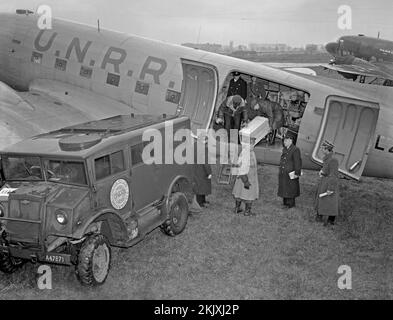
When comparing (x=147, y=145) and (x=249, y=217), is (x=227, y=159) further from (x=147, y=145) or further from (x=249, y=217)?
(x=147, y=145)

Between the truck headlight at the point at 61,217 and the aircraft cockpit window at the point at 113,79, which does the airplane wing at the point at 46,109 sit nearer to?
the aircraft cockpit window at the point at 113,79

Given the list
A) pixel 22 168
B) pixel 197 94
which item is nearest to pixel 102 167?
pixel 22 168

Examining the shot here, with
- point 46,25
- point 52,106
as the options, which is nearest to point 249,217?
point 52,106

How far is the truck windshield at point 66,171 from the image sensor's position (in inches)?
263

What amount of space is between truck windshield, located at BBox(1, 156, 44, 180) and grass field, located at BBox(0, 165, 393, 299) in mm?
1748

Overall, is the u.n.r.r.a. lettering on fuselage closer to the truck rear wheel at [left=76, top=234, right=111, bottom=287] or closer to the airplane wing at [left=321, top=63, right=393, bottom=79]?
the truck rear wheel at [left=76, top=234, right=111, bottom=287]

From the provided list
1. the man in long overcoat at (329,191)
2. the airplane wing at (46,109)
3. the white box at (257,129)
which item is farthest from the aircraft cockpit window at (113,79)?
the man in long overcoat at (329,191)

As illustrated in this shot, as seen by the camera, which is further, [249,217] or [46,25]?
[46,25]

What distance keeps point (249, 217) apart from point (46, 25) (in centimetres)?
1082

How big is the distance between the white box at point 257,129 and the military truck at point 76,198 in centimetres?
369

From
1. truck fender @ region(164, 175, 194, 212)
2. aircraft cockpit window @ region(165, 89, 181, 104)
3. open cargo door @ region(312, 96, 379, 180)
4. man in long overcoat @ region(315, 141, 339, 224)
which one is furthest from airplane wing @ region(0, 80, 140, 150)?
man in long overcoat @ region(315, 141, 339, 224)

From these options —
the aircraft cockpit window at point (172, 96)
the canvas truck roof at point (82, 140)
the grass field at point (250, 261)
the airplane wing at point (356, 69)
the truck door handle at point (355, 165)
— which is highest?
the airplane wing at point (356, 69)

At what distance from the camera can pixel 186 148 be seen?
30.8ft

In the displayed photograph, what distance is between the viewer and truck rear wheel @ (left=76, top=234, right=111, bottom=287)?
6.49 meters
